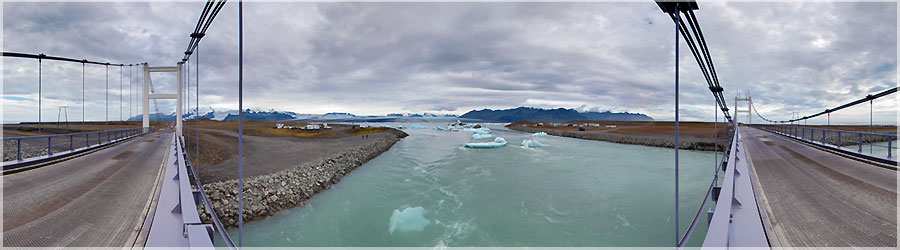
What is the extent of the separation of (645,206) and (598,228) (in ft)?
10.0

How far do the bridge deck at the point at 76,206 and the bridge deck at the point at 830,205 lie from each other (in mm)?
7900

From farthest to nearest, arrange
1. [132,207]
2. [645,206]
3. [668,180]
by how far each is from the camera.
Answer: [668,180], [645,206], [132,207]

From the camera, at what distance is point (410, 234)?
8266mm

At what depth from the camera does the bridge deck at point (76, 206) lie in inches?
143

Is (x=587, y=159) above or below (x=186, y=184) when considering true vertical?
below

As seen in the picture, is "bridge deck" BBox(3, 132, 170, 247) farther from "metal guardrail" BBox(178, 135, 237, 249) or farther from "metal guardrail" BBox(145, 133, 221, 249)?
"metal guardrail" BBox(178, 135, 237, 249)

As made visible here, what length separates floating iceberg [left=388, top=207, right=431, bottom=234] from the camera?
28.1 ft

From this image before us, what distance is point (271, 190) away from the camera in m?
9.52

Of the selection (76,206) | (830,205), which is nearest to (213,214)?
(76,206)

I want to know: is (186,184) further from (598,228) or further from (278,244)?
(598,228)

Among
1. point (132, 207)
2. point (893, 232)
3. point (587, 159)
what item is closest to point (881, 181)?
point (893, 232)

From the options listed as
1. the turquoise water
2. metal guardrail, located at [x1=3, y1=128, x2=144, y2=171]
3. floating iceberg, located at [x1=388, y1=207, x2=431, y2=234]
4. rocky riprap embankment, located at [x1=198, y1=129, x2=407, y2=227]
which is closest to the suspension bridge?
metal guardrail, located at [x1=3, y1=128, x2=144, y2=171]

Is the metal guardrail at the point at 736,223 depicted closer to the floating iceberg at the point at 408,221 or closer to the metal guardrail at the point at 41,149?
the floating iceberg at the point at 408,221

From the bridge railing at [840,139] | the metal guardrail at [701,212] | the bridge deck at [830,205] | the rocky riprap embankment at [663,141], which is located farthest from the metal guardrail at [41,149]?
the rocky riprap embankment at [663,141]
